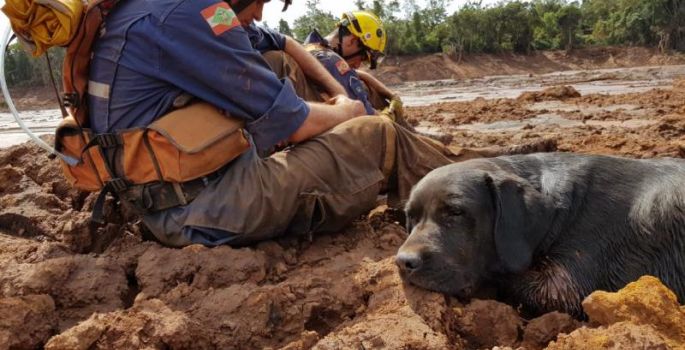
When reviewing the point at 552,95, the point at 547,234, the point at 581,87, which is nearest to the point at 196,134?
the point at 547,234

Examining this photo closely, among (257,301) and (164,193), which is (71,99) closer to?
(164,193)

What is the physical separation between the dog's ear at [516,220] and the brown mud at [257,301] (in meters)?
0.29

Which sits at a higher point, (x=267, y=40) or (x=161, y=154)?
(x=267, y=40)

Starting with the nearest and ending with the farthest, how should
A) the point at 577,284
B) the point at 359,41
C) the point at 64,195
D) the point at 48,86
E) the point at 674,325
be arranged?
the point at 674,325
the point at 577,284
the point at 64,195
the point at 359,41
the point at 48,86

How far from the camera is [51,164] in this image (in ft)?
17.6

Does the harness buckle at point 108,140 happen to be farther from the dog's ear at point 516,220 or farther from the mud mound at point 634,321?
the mud mound at point 634,321

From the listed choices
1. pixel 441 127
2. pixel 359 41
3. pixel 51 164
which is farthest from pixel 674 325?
pixel 441 127

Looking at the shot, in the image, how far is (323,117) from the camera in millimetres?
3957

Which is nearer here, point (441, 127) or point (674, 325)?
point (674, 325)

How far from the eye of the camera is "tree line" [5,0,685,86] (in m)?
47.5

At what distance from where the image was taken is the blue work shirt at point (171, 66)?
3227 mm

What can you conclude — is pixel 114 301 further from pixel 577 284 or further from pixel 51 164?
pixel 51 164

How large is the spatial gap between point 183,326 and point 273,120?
4.54ft

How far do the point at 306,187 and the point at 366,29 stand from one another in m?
4.18
